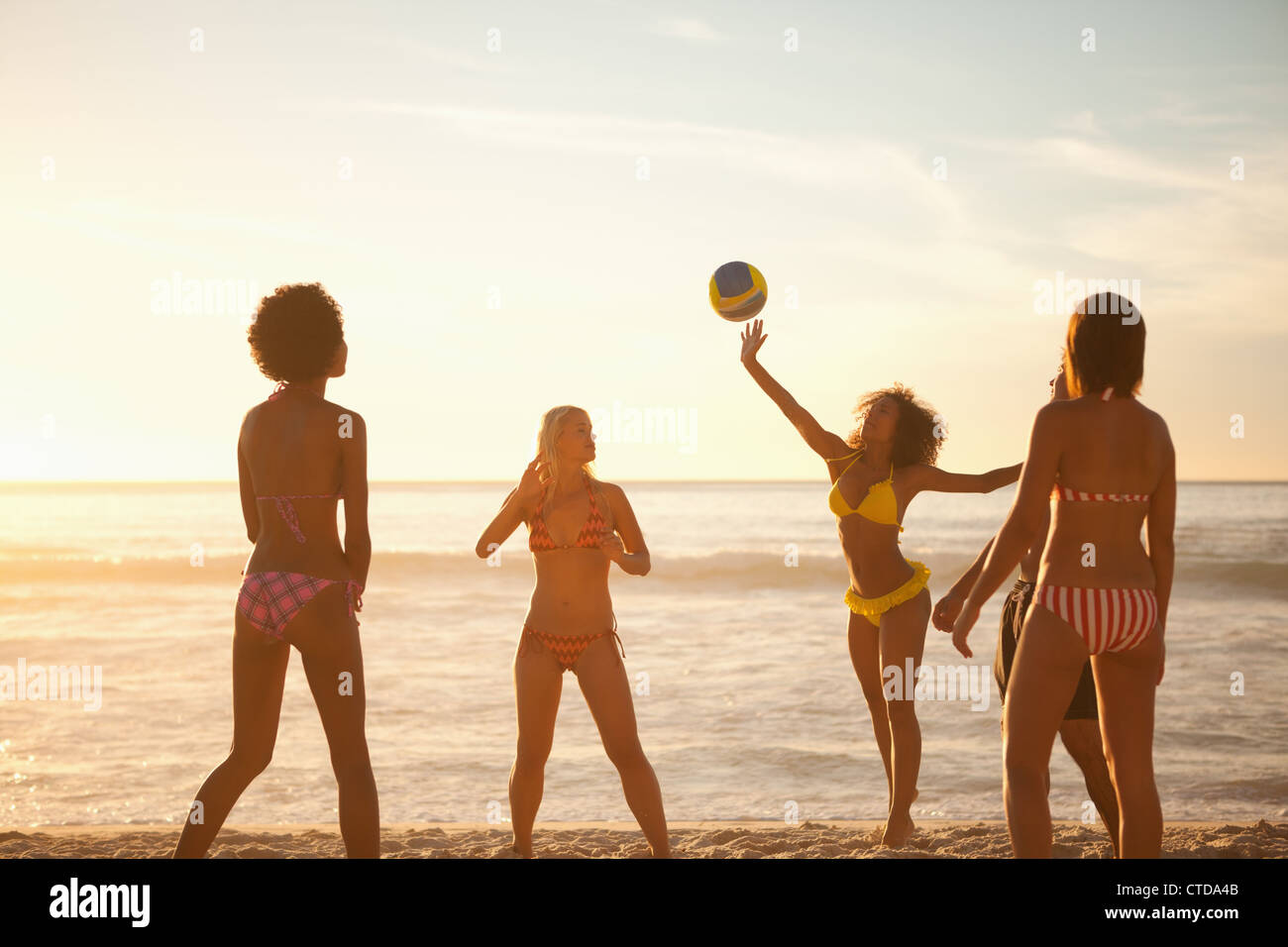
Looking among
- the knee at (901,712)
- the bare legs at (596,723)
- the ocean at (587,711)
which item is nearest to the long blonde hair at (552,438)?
the bare legs at (596,723)

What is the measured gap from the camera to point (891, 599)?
5.60 meters

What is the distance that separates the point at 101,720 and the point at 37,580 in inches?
680

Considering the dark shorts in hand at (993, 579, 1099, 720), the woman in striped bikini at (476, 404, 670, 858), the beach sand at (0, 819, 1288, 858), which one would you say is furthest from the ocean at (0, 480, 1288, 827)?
the dark shorts in hand at (993, 579, 1099, 720)

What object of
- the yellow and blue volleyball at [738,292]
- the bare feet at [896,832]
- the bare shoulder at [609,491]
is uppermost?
the yellow and blue volleyball at [738,292]

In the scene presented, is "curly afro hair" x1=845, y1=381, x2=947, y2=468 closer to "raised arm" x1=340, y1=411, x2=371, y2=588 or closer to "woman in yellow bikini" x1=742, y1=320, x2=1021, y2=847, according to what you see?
"woman in yellow bikini" x1=742, y1=320, x2=1021, y2=847

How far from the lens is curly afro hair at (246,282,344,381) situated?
3965mm

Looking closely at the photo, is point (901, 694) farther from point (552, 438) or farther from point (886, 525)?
point (552, 438)

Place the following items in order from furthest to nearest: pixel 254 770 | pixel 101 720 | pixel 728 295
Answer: pixel 101 720
pixel 728 295
pixel 254 770

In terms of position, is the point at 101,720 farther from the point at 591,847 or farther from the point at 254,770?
the point at 254,770

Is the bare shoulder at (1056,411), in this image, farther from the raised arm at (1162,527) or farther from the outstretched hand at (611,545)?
the outstretched hand at (611,545)

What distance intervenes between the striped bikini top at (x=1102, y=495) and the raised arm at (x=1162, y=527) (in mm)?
51

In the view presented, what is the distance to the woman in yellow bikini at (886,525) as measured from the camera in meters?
5.55
